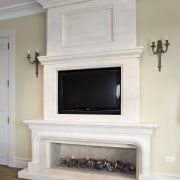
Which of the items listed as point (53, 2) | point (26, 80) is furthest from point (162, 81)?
point (26, 80)

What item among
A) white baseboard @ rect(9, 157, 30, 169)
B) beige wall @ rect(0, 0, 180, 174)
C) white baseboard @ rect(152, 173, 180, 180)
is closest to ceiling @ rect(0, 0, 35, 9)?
beige wall @ rect(0, 0, 180, 174)

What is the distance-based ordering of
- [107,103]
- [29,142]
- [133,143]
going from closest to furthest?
1. [133,143]
2. [107,103]
3. [29,142]

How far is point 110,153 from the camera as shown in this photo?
363 cm

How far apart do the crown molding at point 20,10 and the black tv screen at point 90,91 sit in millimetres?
1334

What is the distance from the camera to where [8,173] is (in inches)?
147

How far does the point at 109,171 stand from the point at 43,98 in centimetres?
167

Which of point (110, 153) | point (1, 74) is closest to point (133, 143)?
point (110, 153)

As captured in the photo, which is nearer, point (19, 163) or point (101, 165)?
point (101, 165)

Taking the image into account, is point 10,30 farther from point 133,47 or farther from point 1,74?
point 133,47

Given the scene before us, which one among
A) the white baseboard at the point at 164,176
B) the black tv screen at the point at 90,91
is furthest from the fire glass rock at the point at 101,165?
the black tv screen at the point at 90,91

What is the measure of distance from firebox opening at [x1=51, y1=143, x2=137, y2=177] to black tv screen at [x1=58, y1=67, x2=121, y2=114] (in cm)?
70

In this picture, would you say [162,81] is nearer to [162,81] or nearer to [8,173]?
[162,81]

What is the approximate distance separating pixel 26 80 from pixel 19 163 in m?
1.59

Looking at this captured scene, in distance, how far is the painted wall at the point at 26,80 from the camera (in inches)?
157
